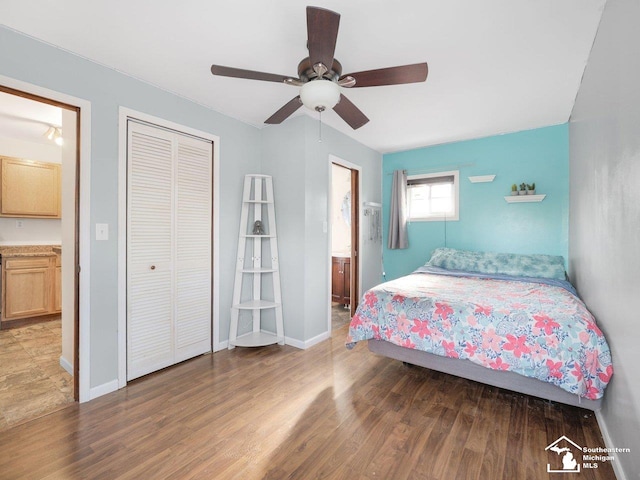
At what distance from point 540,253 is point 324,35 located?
3663mm

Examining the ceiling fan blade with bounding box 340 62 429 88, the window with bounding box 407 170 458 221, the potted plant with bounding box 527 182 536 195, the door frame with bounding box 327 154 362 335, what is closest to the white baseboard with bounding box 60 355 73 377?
the door frame with bounding box 327 154 362 335

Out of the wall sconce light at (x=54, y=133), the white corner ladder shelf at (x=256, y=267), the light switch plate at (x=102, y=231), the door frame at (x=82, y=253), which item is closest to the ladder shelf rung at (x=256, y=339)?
the white corner ladder shelf at (x=256, y=267)

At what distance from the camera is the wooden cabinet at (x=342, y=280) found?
184 inches

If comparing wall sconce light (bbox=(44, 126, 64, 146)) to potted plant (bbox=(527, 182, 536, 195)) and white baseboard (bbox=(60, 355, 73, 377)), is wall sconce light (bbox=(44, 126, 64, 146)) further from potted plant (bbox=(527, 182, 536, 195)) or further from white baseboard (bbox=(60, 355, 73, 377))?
potted plant (bbox=(527, 182, 536, 195))

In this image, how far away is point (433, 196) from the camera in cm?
446

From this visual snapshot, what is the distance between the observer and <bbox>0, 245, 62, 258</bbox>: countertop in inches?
150

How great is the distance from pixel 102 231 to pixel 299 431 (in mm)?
2026

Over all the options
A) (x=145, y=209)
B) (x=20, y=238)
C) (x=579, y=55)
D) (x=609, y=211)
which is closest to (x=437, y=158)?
(x=579, y=55)

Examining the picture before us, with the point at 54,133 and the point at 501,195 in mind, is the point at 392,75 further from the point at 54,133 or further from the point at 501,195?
the point at 54,133

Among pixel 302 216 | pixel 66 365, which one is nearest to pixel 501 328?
pixel 302 216

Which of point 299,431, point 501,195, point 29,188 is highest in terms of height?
point 29,188

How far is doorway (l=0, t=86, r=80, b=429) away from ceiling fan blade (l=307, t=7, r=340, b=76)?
1849mm

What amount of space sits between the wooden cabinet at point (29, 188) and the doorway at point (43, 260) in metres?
0.02

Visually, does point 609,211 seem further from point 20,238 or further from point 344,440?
point 20,238
